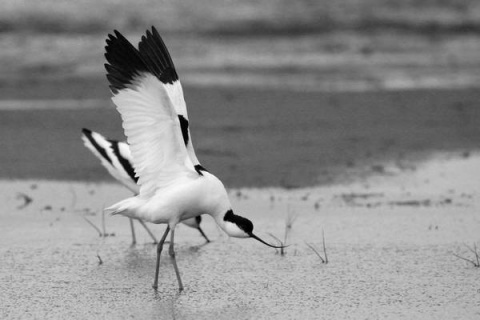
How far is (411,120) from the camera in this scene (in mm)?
12070

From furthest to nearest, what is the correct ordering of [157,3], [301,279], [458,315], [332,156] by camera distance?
[157,3]
[332,156]
[301,279]
[458,315]

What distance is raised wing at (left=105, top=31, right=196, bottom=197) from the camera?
6.27 m

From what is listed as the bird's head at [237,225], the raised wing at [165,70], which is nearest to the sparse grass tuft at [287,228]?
the bird's head at [237,225]

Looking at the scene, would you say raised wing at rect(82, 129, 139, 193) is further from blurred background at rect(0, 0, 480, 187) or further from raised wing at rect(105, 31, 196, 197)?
raised wing at rect(105, 31, 196, 197)

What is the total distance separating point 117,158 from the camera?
312 inches

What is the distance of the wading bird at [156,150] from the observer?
6312mm

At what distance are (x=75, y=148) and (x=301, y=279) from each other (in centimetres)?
484

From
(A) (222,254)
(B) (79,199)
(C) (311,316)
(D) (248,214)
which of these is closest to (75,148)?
(B) (79,199)

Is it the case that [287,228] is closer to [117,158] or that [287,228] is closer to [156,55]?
[117,158]

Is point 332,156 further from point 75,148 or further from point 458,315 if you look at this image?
point 458,315

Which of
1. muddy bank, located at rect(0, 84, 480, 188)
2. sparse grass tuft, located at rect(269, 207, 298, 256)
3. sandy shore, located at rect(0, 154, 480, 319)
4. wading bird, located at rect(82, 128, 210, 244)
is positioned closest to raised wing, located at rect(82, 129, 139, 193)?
wading bird, located at rect(82, 128, 210, 244)

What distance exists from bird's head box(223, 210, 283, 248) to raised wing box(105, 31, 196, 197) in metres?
0.37

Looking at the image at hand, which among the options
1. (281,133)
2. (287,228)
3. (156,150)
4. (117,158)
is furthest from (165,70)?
(281,133)

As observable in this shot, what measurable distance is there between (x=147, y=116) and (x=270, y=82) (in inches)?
324
